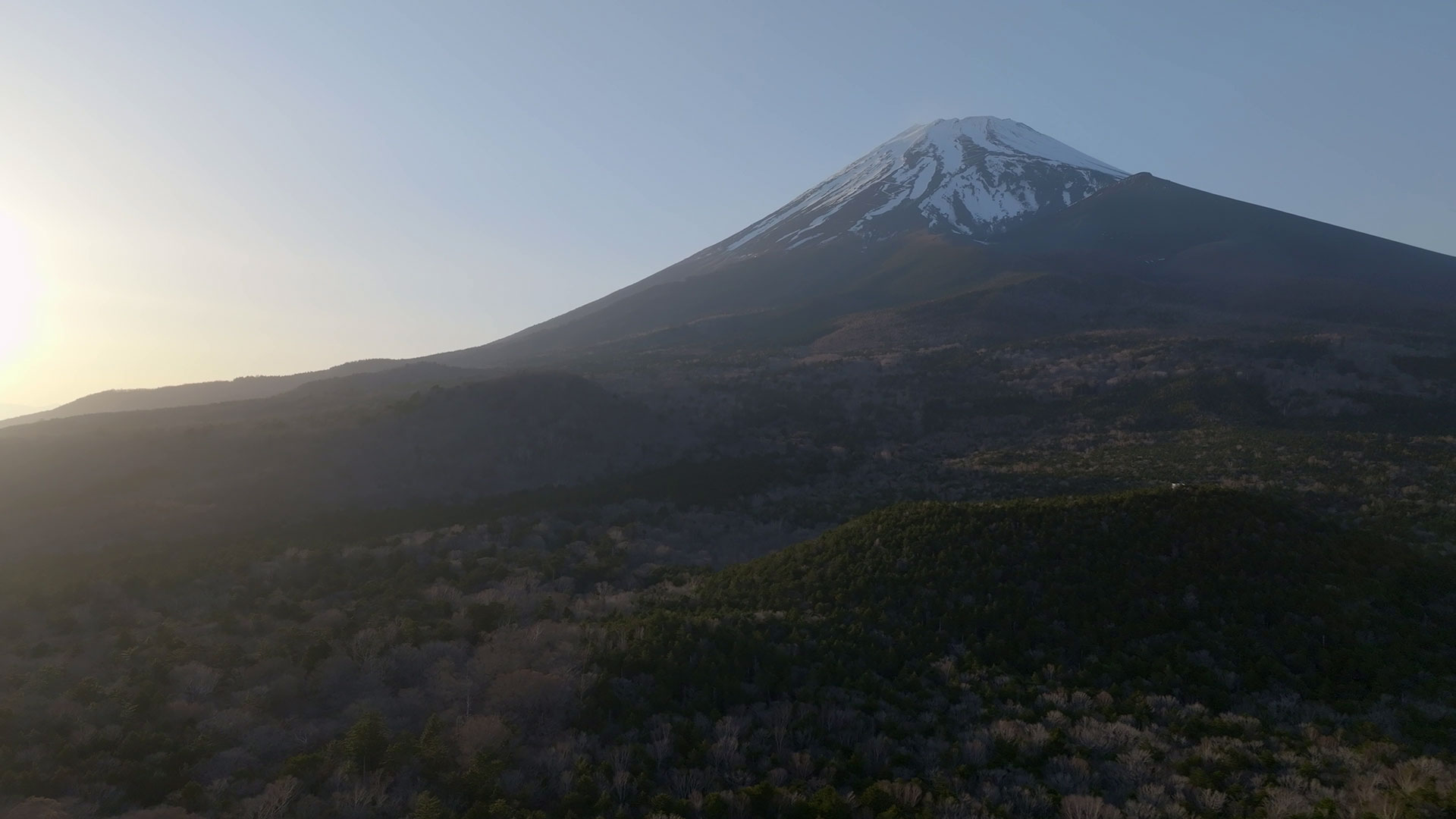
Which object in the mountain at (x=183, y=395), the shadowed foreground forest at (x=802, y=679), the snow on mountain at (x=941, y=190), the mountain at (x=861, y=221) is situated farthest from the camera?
the snow on mountain at (x=941, y=190)

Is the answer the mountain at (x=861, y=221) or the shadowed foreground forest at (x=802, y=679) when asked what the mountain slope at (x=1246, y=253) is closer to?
the mountain at (x=861, y=221)

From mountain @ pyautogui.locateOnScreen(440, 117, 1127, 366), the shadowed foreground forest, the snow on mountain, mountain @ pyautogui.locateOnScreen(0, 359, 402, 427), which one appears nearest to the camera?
the shadowed foreground forest

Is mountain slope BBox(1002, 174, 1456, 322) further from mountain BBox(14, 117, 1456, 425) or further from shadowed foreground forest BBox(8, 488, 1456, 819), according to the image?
shadowed foreground forest BBox(8, 488, 1456, 819)

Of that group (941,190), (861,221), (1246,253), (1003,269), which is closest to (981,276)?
(1003,269)

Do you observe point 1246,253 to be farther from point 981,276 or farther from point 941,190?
point 941,190

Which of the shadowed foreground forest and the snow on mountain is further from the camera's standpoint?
the snow on mountain

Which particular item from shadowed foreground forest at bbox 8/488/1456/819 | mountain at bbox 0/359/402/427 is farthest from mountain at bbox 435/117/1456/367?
shadowed foreground forest at bbox 8/488/1456/819

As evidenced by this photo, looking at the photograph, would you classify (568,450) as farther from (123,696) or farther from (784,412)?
(123,696)

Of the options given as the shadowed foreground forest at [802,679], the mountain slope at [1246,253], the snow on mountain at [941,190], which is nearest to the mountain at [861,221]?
the snow on mountain at [941,190]

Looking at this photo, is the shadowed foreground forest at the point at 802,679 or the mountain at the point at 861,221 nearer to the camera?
the shadowed foreground forest at the point at 802,679
